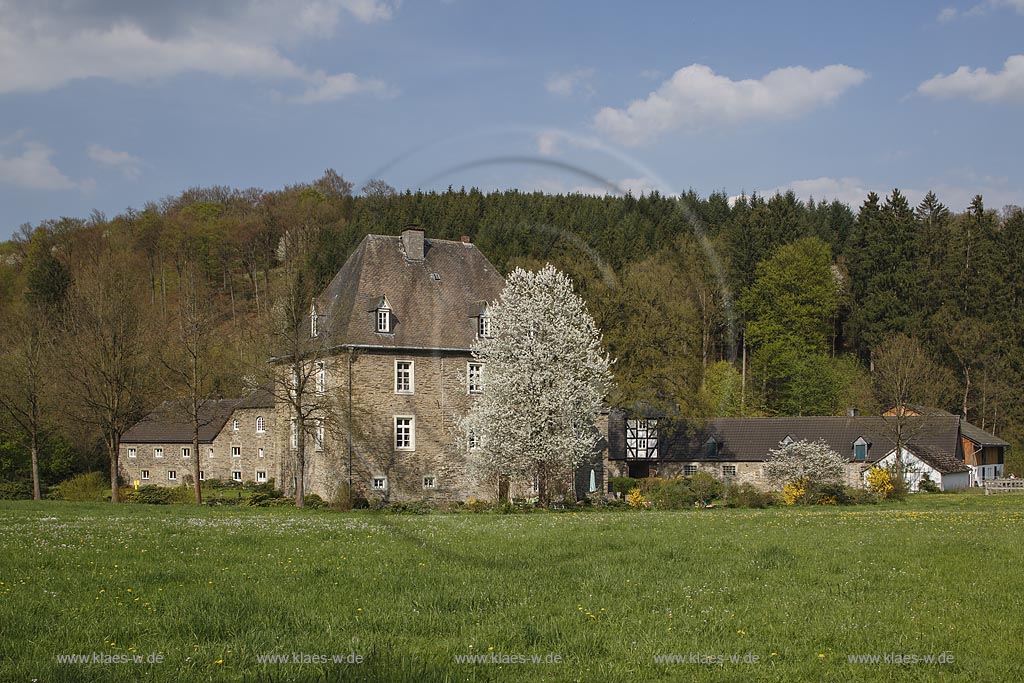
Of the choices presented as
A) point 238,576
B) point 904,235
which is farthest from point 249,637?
point 904,235

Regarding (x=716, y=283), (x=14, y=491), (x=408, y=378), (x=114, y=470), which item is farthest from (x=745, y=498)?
(x=14, y=491)

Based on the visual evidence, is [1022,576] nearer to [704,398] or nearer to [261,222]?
[261,222]

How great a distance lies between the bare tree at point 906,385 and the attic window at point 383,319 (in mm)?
34173

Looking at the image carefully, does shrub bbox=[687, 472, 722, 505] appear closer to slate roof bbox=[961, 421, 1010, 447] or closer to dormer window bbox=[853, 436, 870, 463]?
dormer window bbox=[853, 436, 870, 463]

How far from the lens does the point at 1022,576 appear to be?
43.6 ft

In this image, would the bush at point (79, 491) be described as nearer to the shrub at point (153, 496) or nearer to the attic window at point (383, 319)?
the shrub at point (153, 496)

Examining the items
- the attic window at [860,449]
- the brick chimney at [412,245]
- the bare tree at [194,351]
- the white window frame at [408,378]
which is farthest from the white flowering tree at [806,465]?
the bare tree at [194,351]

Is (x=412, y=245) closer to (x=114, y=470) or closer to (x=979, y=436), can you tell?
(x=114, y=470)

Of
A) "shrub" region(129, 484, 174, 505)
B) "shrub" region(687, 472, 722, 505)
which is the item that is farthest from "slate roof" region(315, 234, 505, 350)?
"shrub" region(687, 472, 722, 505)

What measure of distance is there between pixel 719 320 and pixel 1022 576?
5253 cm

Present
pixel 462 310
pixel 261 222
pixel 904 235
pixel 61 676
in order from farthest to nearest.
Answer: pixel 904 235 → pixel 462 310 → pixel 261 222 → pixel 61 676

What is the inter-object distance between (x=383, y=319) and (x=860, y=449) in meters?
35.2

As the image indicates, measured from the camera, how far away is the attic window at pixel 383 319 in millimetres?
43188

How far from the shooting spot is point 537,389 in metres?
37.0
